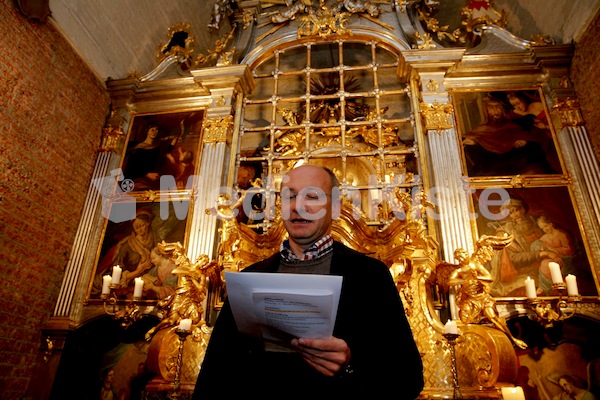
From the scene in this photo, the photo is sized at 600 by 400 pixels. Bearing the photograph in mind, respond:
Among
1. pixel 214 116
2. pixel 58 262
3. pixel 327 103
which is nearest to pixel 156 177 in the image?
pixel 214 116

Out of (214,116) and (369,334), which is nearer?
(369,334)

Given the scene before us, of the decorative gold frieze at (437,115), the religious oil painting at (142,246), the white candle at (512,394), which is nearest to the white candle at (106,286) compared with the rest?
the religious oil painting at (142,246)

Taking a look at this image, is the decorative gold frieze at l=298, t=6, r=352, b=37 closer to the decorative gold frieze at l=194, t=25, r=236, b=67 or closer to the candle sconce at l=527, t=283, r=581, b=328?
the decorative gold frieze at l=194, t=25, r=236, b=67

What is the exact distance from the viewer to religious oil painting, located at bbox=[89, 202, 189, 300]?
18.7 feet

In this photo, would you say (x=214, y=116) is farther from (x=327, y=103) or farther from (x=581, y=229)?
(x=581, y=229)

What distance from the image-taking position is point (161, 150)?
22.6ft

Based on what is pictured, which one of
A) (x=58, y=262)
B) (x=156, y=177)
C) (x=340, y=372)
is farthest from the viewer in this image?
(x=156, y=177)

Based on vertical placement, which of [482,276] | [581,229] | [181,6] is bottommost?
[482,276]

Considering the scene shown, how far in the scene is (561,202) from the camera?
5371mm

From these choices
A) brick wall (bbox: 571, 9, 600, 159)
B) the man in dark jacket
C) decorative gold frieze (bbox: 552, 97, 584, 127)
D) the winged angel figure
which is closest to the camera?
the man in dark jacket

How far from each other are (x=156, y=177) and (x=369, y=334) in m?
5.72

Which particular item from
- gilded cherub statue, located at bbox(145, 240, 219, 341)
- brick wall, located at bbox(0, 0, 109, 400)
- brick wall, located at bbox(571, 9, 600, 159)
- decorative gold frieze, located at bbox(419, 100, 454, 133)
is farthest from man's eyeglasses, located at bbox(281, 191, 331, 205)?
brick wall, located at bbox(571, 9, 600, 159)

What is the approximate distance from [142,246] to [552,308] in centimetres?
559

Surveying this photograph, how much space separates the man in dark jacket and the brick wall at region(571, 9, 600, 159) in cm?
531
